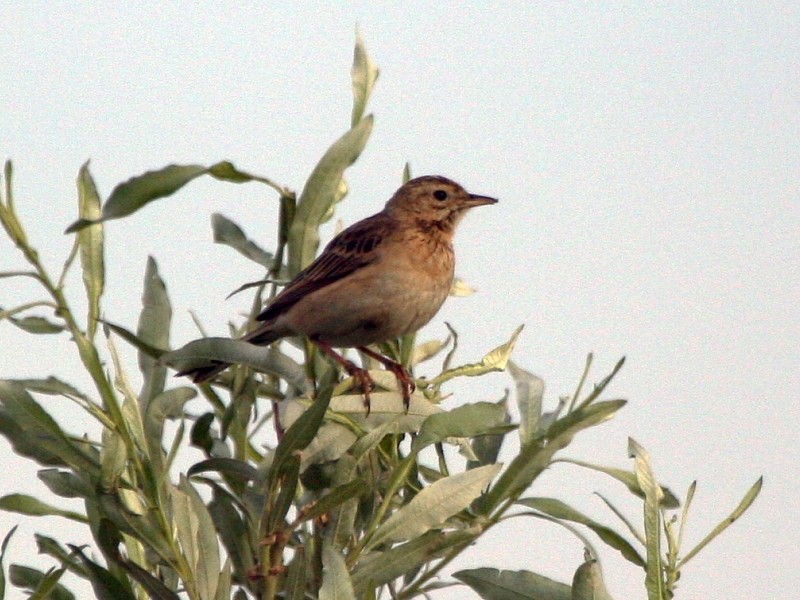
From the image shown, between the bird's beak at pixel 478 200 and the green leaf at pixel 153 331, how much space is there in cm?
383

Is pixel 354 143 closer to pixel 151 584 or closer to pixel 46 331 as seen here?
pixel 46 331

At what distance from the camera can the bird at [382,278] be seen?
19.1ft

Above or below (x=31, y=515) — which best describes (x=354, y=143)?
above

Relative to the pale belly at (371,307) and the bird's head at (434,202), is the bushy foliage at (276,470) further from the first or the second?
the bird's head at (434,202)

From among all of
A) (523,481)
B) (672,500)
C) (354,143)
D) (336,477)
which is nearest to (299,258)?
(354,143)

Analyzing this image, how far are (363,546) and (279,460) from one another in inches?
15.7

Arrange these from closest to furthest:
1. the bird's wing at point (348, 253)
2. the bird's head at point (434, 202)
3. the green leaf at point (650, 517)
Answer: the green leaf at point (650, 517), the bird's wing at point (348, 253), the bird's head at point (434, 202)

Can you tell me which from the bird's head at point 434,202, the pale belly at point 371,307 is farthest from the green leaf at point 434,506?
the bird's head at point 434,202

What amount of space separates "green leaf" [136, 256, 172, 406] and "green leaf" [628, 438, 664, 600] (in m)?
1.56

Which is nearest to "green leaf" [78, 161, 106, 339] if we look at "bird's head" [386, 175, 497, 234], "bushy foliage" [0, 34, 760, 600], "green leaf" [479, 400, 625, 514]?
"bushy foliage" [0, 34, 760, 600]

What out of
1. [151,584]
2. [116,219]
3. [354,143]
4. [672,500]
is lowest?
[151,584]

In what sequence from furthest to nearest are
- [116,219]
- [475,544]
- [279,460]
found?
[475,544] < [279,460] < [116,219]

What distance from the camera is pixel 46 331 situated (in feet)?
12.3

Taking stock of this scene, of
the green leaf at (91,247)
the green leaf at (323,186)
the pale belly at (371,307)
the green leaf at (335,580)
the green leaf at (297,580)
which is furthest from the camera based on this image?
the pale belly at (371,307)
